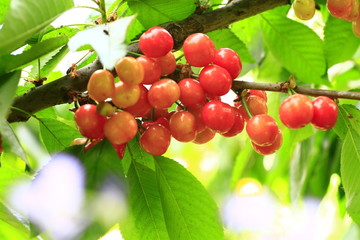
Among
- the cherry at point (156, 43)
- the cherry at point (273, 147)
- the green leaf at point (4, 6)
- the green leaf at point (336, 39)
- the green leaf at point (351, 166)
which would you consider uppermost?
the green leaf at point (4, 6)

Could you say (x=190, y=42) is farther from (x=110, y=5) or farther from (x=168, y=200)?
(x=110, y=5)

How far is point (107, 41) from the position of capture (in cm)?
72

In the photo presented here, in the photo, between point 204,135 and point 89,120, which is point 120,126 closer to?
point 89,120

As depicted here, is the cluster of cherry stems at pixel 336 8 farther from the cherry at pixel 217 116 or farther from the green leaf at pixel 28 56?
the green leaf at pixel 28 56

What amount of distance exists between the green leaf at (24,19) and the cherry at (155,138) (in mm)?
256

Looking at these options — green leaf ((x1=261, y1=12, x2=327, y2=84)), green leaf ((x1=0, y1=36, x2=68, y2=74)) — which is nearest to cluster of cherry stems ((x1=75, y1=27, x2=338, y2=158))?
green leaf ((x1=0, y1=36, x2=68, y2=74))

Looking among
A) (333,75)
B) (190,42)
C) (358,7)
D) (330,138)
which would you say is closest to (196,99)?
(190,42)

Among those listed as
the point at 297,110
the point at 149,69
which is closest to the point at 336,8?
the point at 297,110

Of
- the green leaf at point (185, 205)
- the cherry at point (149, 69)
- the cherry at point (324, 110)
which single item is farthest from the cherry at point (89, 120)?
the cherry at point (324, 110)

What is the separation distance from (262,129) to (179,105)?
0.17 m

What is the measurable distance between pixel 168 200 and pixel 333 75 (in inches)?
62.0

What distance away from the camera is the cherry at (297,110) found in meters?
0.93

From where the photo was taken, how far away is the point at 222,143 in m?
2.65

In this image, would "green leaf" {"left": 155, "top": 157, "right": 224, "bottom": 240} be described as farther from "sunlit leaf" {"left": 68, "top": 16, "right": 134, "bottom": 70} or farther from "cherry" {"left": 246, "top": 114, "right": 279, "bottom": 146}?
"sunlit leaf" {"left": 68, "top": 16, "right": 134, "bottom": 70}
